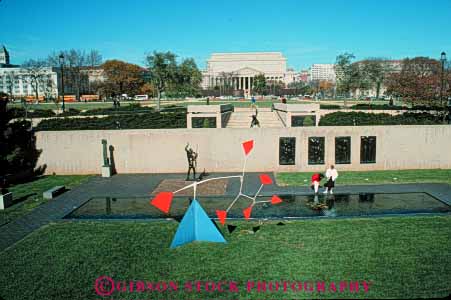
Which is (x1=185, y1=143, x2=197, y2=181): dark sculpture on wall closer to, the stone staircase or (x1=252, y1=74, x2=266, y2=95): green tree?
the stone staircase

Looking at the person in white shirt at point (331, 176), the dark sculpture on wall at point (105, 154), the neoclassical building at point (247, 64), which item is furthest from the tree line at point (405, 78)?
the neoclassical building at point (247, 64)

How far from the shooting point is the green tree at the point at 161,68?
1746 inches

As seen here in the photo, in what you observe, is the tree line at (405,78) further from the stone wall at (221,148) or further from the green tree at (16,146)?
the green tree at (16,146)

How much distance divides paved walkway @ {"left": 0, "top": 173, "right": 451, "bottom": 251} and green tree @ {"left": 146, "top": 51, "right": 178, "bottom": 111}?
2928 cm

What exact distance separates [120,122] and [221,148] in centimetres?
1209

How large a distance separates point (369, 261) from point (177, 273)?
3.79 meters

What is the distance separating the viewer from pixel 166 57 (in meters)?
44.7

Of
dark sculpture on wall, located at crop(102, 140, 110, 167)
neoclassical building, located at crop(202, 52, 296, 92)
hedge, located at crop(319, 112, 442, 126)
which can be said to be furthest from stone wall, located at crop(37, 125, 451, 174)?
neoclassical building, located at crop(202, 52, 296, 92)

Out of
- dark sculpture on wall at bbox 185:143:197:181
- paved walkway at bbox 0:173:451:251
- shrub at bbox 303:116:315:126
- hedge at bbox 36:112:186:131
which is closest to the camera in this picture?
paved walkway at bbox 0:173:451:251

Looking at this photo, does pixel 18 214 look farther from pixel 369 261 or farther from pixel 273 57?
pixel 273 57

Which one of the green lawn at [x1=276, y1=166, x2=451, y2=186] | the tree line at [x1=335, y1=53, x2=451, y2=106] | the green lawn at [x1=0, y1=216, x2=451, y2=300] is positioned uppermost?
the tree line at [x1=335, y1=53, x2=451, y2=106]

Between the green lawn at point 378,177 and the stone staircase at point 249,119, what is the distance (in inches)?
491

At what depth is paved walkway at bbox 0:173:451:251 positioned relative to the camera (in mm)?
10469

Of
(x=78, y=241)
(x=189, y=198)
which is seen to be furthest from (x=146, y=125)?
(x=78, y=241)
